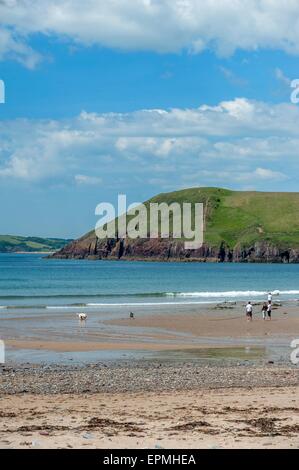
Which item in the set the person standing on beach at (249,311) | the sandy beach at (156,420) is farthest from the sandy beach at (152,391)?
the person standing on beach at (249,311)

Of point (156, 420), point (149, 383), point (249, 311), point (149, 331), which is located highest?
point (156, 420)

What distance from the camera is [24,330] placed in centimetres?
4144

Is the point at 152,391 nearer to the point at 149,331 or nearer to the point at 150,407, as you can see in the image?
the point at 150,407

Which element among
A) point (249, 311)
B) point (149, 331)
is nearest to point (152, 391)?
point (149, 331)

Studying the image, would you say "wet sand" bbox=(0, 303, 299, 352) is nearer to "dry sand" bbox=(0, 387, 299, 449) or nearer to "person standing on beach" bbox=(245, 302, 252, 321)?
"person standing on beach" bbox=(245, 302, 252, 321)

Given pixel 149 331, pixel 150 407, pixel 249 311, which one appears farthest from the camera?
pixel 249 311

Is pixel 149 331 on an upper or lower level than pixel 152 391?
lower

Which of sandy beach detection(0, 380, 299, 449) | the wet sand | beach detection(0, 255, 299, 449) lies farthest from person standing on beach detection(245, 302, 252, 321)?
sandy beach detection(0, 380, 299, 449)

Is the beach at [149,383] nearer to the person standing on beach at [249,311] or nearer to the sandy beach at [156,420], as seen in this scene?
the sandy beach at [156,420]
